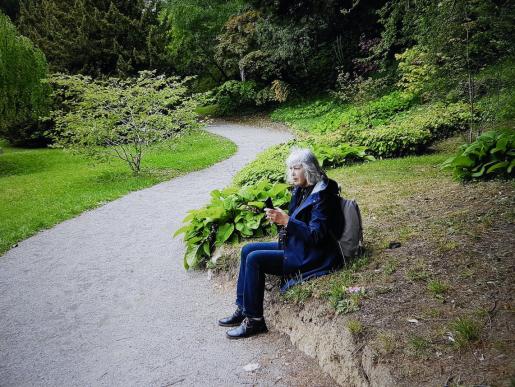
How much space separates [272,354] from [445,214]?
3077 millimetres

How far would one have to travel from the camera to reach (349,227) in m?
3.96

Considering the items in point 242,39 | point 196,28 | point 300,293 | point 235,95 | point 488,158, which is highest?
point 196,28

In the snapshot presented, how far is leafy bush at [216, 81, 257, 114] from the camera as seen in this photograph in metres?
26.6

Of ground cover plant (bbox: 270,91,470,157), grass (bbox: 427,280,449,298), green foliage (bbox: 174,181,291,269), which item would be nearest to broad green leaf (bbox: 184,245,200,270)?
green foliage (bbox: 174,181,291,269)

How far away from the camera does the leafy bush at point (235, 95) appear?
87.1 ft

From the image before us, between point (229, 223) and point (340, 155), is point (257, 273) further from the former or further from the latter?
point (340, 155)

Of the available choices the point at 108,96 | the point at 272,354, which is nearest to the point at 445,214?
the point at 272,354

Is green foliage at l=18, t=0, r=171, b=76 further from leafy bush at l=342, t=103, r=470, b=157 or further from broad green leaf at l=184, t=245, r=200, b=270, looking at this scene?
broad green leaf at l=184, t=245, r=200, b=270

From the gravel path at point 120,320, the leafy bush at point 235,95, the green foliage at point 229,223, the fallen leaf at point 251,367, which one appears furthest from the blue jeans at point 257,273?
the leafy bush at point 235,95

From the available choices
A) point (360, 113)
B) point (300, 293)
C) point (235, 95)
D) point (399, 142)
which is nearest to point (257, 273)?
point (300, 293)

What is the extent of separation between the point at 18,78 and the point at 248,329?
Result: 58.6ft

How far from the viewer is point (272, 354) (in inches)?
149

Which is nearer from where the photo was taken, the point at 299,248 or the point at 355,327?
the point at 355,327

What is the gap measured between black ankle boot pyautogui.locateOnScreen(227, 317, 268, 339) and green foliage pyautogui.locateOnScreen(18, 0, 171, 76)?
22096 millimetres
